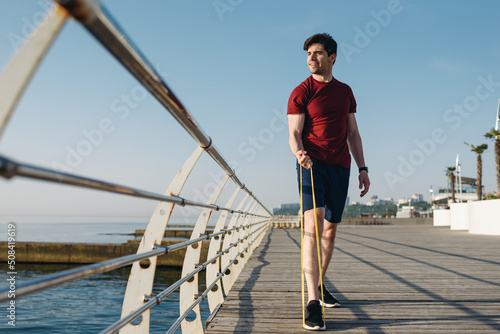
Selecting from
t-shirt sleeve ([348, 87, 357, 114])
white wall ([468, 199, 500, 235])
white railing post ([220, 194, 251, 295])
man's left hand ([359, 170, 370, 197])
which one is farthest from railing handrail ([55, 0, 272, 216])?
white wall ([468, 199, 500, 235])

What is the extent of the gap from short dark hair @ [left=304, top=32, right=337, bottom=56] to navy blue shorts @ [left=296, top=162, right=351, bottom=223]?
0.74 metres

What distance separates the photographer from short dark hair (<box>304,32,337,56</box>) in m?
2.65

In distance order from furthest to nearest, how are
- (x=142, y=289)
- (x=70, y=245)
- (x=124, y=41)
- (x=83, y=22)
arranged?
(x=70, y=245) → (x=142, y=289) → (x=124, y=41) → (x=83, y=22)

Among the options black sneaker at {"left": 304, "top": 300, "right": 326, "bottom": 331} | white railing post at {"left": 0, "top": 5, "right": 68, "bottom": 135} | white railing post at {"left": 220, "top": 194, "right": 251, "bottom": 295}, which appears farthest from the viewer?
white railing post at {"left": 220, "top": 194, "right": 251, "bottom": 295}

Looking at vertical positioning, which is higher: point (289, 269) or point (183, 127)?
point (183, 127)

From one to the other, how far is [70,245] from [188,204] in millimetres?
16355

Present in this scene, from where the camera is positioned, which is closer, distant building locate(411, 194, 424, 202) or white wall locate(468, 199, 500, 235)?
white wall locate(468, 199, 500, 235)

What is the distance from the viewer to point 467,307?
2705mm

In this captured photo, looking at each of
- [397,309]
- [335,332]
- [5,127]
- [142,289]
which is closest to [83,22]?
[5,127]

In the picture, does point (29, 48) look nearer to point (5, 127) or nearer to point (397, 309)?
point (5, 127)

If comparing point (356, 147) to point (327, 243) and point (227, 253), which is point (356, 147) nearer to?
point (327, 243)

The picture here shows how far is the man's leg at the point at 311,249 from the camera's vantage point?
2.41m

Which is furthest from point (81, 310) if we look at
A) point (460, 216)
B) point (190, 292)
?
point (460, 216)

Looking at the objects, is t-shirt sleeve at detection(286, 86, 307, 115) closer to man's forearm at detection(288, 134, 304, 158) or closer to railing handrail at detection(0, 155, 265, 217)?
man's forearm at detection(288, 134, 304, 158)
